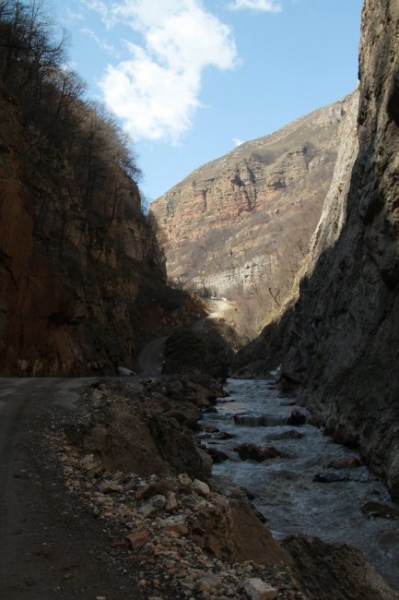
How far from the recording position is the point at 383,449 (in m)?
12.0

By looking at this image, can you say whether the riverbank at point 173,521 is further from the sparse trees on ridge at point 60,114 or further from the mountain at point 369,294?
the sparse trees on ridge at point 60,114

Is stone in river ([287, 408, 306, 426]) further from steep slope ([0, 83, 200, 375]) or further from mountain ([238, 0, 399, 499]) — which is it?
steep slope ([0, 83, 200, 375])

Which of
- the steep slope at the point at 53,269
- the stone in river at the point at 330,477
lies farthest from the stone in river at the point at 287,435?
the steep slope at the point at 53,269

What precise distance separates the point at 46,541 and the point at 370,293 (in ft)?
48.2

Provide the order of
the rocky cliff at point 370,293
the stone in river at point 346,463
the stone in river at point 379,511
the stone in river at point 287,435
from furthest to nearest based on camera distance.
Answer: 1. the stone in river at point 287,435
2. the rocky cliff at point 370,293
3. the stone in river at point 346,463
4. the stone in river at point 379,511

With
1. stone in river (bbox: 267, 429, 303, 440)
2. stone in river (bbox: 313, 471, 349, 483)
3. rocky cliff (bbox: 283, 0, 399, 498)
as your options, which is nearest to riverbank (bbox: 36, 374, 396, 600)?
stone in river (bbox: 313, 471, 349, 483)

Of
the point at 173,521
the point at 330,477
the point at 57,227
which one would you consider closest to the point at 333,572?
the point at 173,521

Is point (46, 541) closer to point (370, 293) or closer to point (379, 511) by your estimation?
point (379, 511)

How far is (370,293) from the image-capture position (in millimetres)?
17094

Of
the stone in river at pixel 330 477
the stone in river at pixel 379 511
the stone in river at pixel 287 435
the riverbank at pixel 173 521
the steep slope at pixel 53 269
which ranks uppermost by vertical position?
the steep slope at pixel 53 269

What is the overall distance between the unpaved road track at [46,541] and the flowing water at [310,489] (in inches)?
186

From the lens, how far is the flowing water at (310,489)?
8.85m

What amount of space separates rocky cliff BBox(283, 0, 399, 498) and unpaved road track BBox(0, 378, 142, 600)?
7392 millimetres

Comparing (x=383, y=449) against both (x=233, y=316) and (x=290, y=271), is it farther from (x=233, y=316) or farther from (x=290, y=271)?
(x=233, y=316)
